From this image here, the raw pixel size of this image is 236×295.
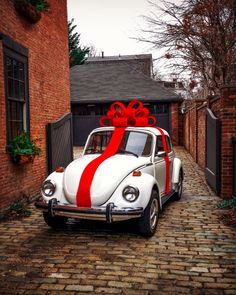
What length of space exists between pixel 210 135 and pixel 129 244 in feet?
15.8

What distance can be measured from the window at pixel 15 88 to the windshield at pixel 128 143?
6.05 ft

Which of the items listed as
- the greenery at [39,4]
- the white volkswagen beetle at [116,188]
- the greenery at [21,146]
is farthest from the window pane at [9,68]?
the white volkswagen beetle at [116,188]

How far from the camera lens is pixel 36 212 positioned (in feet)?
21.6

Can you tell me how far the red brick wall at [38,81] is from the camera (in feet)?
21.0

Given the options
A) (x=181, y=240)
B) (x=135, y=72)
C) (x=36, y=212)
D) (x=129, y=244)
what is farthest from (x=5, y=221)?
(x=135, y=72)

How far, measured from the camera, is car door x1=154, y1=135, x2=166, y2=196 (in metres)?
6.09

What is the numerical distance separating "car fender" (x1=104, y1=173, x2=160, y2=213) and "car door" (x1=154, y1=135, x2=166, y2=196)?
990mm

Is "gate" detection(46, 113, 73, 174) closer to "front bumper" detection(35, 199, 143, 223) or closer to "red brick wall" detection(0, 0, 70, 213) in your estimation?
"red brick wall" detection(0, 0, 70, 213)

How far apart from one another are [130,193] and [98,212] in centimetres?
57

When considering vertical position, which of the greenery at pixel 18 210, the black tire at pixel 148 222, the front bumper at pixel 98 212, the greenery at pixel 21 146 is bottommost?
the greenery at pixel 18 210

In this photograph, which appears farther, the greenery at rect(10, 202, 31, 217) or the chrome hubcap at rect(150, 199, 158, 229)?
the greenery at rect(10, 202, 31, 217)

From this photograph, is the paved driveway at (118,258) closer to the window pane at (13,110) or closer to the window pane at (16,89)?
the window pane at (13,110)

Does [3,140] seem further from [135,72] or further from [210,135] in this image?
[135,72]

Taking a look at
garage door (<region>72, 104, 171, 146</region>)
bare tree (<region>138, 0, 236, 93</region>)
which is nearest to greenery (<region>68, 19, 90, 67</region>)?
garage door (<region>72, 104, 171, 146</region>)
